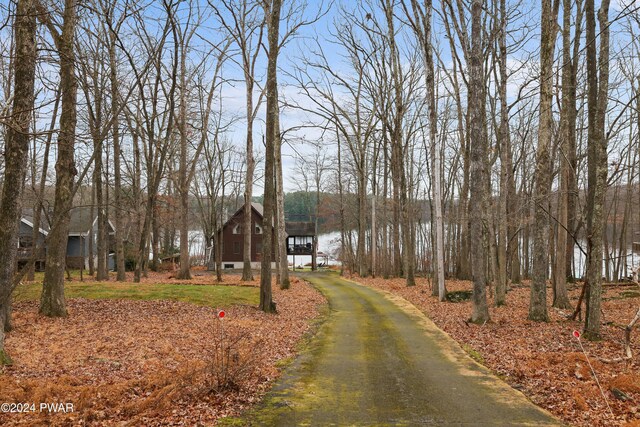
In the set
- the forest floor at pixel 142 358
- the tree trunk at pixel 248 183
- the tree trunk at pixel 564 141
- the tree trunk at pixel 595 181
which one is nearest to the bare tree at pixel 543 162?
the tree trunk at pixel 564 141

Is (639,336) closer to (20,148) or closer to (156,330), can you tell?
(156,330)

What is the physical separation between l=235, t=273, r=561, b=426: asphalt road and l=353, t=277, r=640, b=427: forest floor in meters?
0.40

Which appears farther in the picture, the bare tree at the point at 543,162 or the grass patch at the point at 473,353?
the bare tree at the point at 543,162

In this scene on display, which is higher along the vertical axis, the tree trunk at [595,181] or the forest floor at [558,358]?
the tree trunk at [595,181]

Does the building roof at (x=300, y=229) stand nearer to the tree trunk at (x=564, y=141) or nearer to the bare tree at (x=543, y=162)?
the tree trunk at (x=564, y=141)

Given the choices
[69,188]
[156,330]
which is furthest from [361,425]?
[69,188]

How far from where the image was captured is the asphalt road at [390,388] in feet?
22.5

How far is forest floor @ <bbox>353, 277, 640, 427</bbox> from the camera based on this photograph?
23.5ft

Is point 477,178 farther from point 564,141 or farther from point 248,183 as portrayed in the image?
point 248,183

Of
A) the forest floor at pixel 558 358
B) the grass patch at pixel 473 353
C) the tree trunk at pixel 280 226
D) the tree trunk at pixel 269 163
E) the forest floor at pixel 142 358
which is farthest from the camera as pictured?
the tree trunk at pixel 280 226

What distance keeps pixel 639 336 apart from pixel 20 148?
47.0 feet

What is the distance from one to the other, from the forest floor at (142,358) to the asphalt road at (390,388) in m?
0.67

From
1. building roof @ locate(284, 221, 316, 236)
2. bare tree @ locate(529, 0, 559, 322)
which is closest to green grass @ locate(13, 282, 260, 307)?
bare tree @ locate(529, 0, 559, 322)

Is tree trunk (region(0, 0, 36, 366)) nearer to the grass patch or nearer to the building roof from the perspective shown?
the grass patch
